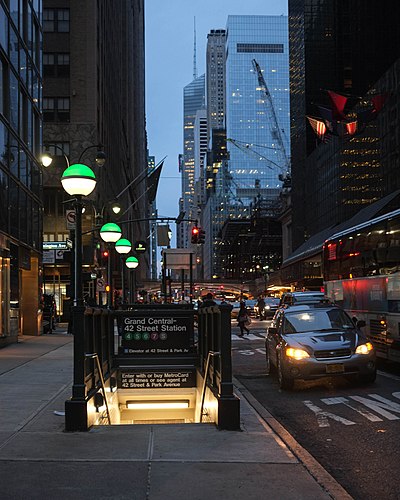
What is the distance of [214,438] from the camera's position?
26.9 feet

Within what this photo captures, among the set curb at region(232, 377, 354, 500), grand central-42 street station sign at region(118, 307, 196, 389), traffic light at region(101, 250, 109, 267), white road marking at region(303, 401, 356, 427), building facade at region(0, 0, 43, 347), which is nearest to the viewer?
curb at region(232, 377, 354, 500)

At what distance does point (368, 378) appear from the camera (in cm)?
1355

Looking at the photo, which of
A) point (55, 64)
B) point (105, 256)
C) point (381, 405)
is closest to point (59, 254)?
point (55, 64)

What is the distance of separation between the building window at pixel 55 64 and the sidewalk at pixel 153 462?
4620cm

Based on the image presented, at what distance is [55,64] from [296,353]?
147 feet

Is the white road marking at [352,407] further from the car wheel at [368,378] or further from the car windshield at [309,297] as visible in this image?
the car windshield at [309,297]

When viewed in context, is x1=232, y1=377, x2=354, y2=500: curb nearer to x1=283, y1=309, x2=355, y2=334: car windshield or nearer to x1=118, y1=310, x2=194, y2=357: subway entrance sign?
x1=118, y1=310, x2=194, y2=357: subway entrance sign

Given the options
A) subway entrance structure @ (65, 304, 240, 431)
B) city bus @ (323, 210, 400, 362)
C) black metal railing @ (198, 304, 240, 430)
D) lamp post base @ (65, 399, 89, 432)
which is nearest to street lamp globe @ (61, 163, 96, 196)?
subway entrance structure @ (65, 304, 240, 431)

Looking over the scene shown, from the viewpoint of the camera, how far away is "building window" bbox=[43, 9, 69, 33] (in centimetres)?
5288

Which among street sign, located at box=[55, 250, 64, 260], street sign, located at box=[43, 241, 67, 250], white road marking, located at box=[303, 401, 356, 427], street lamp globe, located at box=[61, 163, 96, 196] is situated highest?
street sign, located at box=[43, 241, 67, 250]

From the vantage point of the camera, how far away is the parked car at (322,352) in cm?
1301

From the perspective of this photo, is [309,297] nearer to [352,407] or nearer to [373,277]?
[373,277]

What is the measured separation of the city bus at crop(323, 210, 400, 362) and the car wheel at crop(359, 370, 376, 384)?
1.90 metres

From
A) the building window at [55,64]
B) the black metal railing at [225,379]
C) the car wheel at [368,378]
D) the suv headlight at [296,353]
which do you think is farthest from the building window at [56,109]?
the black metal railing at [225,379]
